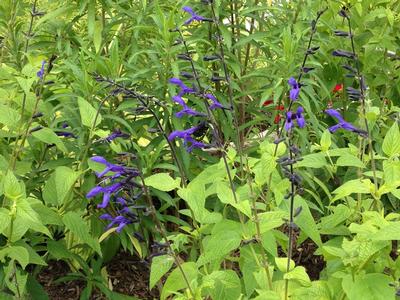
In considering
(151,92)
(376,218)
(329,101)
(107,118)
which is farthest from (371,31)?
(376,218)

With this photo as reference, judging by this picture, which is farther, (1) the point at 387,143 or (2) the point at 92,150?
(2) the point at 92,150

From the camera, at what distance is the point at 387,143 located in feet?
7.75

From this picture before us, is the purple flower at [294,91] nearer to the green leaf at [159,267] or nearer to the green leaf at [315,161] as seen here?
the green leaf at [315,161]

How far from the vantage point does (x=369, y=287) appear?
6.93 ft

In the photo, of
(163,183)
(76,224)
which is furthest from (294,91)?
(76,224)

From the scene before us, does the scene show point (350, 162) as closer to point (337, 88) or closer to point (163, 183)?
point (163, 183)

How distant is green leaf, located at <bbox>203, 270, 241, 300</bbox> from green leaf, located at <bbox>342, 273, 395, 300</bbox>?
420mm

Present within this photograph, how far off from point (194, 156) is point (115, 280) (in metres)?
1.03

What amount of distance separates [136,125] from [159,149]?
28 cm

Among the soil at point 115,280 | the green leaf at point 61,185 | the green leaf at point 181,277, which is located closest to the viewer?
the green leaf at point 181,277

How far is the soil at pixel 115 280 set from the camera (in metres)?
3.79

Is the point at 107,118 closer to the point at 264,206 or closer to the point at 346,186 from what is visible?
the point at 264,206

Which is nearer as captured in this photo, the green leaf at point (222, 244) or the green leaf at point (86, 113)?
the green leaf at point (222, 244)

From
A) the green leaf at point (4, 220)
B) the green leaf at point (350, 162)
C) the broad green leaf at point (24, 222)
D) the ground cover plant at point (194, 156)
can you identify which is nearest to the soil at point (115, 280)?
the ground cover plant at point (194, 156)
